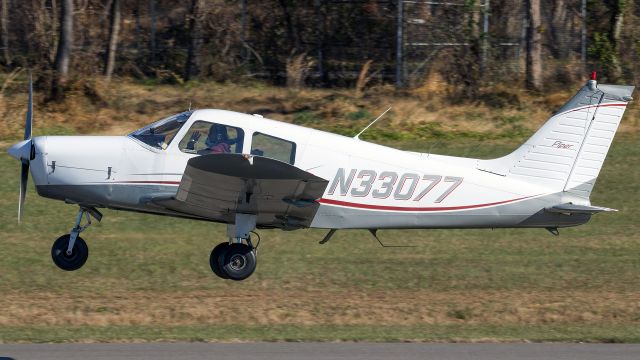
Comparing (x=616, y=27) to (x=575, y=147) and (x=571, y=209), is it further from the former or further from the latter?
(x=571, y=209)

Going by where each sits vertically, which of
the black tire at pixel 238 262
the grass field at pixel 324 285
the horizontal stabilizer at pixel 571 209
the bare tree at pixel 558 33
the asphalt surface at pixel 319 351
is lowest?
the grass field at pixel 324 285

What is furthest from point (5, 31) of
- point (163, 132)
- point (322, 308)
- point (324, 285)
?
point (163, 132)

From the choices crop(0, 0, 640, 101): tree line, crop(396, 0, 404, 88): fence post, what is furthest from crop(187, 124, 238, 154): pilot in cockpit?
crop(396, 0, 404, 88): fence post

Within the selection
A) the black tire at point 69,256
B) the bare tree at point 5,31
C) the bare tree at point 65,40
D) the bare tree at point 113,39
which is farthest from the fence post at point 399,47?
the black tire at point 69,256

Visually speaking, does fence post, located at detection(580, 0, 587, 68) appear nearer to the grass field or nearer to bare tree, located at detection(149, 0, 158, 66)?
the grass field

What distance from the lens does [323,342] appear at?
1366 centimetres

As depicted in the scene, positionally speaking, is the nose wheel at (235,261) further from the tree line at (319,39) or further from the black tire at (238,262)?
the tree line at (319,39)

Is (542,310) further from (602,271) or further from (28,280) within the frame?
(28,280)

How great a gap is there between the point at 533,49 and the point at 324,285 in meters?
10.8

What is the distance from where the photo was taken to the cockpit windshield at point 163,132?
11953mm

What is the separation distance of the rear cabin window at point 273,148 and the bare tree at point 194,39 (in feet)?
48.3

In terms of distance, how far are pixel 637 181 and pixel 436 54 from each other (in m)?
6.18

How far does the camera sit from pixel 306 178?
11.6m

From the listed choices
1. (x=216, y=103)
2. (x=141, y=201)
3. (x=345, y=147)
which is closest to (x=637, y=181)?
(x=216, y=103)
